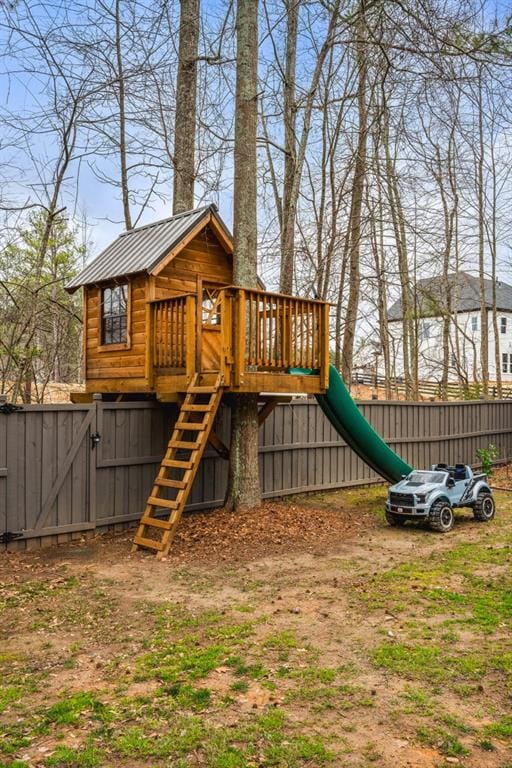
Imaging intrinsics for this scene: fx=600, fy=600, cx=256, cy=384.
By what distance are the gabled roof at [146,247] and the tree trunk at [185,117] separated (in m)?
1.74

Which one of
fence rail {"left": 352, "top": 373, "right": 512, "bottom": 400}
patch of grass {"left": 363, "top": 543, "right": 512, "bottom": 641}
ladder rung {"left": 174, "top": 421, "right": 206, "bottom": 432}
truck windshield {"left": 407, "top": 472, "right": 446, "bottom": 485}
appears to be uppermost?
fence rail {"left": 352, "top": 373, "right": 512, "bottom": 400}

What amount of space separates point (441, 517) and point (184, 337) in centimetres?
399

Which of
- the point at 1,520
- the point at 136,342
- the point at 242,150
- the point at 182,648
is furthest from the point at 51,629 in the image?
the point at 242,150

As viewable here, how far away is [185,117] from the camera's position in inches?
427

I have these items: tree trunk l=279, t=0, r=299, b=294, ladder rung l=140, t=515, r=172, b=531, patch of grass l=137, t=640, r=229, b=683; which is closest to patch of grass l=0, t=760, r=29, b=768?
patch of grass l=137, t=640, r=229, b=683

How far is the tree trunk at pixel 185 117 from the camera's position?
35.2ft

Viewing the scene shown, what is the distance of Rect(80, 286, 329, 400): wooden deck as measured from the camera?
23.1 feet

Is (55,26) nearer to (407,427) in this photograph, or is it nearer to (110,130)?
(110,130)

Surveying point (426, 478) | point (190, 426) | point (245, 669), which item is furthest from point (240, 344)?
point (245, 669)

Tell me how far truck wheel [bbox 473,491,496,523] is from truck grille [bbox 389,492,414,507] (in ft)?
4.07

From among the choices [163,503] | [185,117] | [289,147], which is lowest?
[163,503]

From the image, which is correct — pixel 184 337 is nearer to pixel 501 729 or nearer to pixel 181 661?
pixel 181 661

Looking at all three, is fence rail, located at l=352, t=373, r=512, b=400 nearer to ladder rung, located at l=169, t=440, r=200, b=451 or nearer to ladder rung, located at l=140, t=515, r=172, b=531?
ladder rung, located at l=169, t=440, r=200, b=451

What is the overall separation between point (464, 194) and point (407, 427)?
9.44 metres
